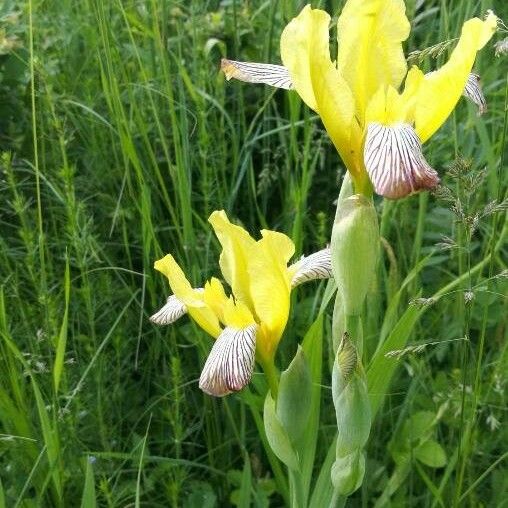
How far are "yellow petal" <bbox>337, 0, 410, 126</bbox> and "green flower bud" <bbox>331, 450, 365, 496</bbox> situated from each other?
38cm

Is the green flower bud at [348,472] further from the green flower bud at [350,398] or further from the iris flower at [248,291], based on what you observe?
the iris flower at [248,291]

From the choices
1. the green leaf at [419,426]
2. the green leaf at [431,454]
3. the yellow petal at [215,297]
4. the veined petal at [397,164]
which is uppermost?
the veined petal at [397,164]

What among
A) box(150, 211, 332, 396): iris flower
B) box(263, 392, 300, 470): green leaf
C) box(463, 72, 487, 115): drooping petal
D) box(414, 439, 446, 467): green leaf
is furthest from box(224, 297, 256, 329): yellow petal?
box(414, 439, 446, 467): green leaf

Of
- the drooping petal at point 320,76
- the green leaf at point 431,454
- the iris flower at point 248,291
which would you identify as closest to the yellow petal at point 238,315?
the iris flower at point 248,291

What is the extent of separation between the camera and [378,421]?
1.38m

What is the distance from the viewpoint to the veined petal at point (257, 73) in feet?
3.29

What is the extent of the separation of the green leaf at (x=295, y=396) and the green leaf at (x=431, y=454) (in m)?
0.39

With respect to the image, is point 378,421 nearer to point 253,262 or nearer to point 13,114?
point 253,262

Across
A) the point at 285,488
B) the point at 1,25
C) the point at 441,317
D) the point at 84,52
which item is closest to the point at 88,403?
the point at 285,488

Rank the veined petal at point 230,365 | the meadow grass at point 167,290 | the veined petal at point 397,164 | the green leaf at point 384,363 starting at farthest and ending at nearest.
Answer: the meadow grass at point 167,290 → the green leaf at point 384,363 → the veined petal at point 230,365 → the veined petal at point 397,164

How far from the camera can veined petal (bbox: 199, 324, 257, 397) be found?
0.88 meters

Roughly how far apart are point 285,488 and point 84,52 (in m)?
1.21

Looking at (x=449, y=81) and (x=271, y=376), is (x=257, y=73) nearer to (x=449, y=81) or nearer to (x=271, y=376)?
(x=449, y=81)

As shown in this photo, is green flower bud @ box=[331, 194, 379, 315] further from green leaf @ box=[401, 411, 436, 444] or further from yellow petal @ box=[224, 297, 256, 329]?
green leaf @ box=[401, 411, 436, 444]
